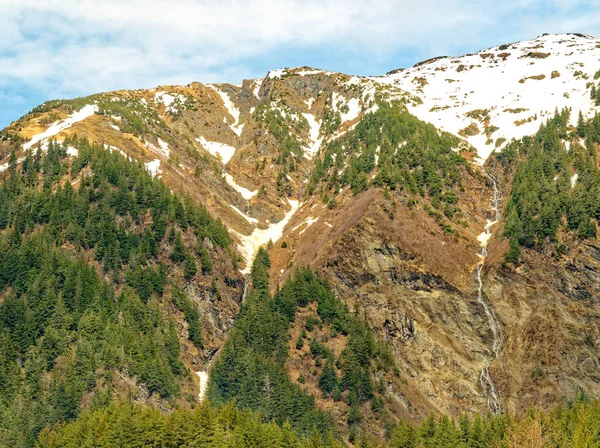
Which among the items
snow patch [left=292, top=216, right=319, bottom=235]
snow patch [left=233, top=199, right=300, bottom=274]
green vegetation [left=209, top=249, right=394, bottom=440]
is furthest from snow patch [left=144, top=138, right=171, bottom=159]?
green vegetation [left=209, top=249, right=394, bottom=440]

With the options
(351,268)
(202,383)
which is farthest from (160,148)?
(202,383)

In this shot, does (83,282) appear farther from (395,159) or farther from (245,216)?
(395,159)

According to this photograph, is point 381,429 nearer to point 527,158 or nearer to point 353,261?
point 353,261

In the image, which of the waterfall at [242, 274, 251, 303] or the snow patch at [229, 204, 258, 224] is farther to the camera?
the snow patch at [229, 204, 258, 224]

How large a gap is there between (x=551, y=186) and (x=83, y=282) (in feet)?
325

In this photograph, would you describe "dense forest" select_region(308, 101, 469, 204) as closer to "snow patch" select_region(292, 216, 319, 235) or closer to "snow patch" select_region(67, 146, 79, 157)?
"snow patch" select_region(292, 216, 319, 235)

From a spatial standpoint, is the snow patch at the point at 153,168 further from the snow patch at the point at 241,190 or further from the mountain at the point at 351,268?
the snow patch at the point at 241,190

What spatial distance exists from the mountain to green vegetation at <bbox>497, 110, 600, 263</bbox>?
0.45m

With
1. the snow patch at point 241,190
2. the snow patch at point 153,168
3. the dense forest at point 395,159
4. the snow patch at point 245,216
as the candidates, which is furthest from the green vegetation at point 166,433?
the snow patch at point 241,190

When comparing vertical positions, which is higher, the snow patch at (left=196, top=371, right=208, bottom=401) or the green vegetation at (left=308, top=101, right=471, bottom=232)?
the green vegetation at (left=308, top=101, right=471, bottom=232)

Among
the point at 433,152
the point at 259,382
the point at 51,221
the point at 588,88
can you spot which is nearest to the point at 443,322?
the point at 259,382

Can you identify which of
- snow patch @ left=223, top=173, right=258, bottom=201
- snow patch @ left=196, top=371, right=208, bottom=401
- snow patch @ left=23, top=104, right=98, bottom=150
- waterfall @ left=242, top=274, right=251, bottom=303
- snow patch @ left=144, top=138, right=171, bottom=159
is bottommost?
snow patch @ left=196, top=371, right=208, bottom=401

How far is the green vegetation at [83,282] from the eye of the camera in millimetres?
110062

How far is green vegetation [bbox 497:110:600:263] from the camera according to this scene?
13638 centimetres
